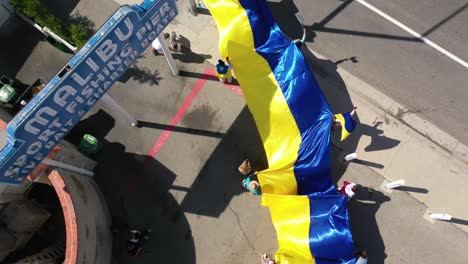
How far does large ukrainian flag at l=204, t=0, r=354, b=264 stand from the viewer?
9391mm

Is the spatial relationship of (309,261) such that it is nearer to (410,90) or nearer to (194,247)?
(194,247)

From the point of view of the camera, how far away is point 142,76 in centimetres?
1234

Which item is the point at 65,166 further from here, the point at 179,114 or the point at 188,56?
the point at 188,56

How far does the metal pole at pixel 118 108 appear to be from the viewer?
1006 centimetres

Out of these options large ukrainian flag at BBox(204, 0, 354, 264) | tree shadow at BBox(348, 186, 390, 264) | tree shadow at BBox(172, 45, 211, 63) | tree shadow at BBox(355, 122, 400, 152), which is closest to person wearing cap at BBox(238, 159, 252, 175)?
large ukrainian flag at BBox(204, 0, 354, 264)

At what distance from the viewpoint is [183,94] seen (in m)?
12.1

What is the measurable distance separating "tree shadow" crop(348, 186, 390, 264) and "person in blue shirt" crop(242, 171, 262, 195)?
2.90 meters

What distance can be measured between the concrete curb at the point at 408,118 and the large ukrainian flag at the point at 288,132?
88.0 inches

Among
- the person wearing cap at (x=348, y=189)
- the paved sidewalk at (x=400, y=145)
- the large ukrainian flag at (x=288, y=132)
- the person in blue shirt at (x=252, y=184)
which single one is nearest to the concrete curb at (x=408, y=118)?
the paved sidewalk at (x=400, y=145)

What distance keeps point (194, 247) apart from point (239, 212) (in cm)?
171

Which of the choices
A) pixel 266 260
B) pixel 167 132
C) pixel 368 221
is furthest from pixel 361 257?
pixel 167 132

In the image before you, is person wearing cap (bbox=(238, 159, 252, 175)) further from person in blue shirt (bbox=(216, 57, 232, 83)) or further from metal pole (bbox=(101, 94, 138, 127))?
metal pole (bbox=(101, 94, 138, 127))

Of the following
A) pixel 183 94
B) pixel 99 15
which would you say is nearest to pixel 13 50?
pixel 99 15

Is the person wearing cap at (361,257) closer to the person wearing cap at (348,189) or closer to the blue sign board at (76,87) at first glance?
the person wearing cap at (348,189)
